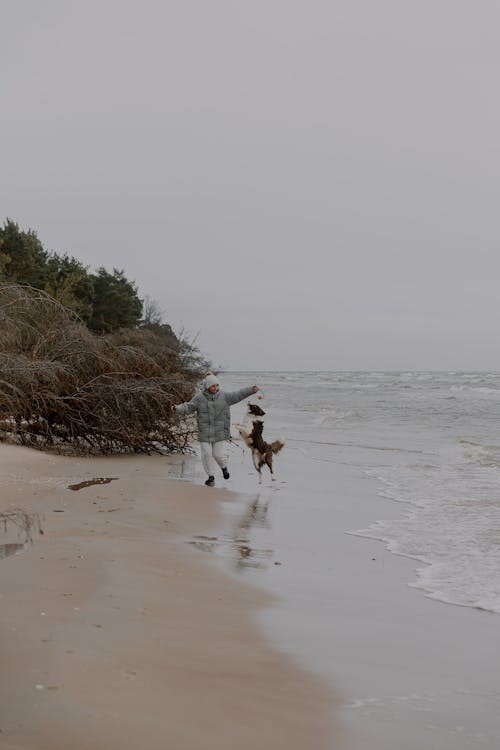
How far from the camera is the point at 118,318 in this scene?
164 feet

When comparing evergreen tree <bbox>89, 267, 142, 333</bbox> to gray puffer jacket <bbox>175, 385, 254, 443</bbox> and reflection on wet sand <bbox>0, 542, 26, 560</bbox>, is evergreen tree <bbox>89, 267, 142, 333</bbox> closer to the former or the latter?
gray puffer jacket <bbox>175, 385, 254, 443</bbox>

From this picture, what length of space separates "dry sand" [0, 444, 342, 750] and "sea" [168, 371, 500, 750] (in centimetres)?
27

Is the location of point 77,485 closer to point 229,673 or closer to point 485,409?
point 229,673

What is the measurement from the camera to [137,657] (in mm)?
3805

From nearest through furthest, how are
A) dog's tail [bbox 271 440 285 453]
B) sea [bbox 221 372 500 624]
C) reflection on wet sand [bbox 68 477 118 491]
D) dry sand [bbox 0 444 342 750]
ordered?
dry sand [bbox 0 444 342 750], sea [bbox 221 372 500 624], reflection on wet sand [bbox 68 477 118 491], dog's tail [bbox 271 440 285 453]

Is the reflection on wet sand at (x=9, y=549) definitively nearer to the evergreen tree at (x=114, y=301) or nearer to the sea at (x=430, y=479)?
the sea at (x=430, y=479)

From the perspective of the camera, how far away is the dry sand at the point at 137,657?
3.10 metres

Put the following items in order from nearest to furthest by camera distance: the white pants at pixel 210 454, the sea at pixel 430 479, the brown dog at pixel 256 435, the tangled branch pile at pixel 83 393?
the sea at pixel 430 479, the white pants at pixel 210 454, the brown dog at pixel 256 435, the tangled branch pile at pixel 83 393

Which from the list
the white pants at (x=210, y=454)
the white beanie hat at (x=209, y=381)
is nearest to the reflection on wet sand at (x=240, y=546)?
the white pants at (x=210, y=454)

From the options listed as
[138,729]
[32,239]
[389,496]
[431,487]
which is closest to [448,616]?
[138,729]

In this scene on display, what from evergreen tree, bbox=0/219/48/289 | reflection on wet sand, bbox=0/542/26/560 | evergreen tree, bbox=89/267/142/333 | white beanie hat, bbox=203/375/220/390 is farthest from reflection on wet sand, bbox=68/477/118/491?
evergreen tree, bbox=89/267/142/333

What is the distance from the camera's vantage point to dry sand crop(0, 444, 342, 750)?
10.2 ft

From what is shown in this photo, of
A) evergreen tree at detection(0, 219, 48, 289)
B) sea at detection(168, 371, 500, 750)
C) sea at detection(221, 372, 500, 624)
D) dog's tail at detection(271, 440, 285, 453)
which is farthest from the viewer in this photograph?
evergreen tree at detection(0, 219, 48, 289)

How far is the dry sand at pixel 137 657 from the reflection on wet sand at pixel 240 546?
0.28 metres
